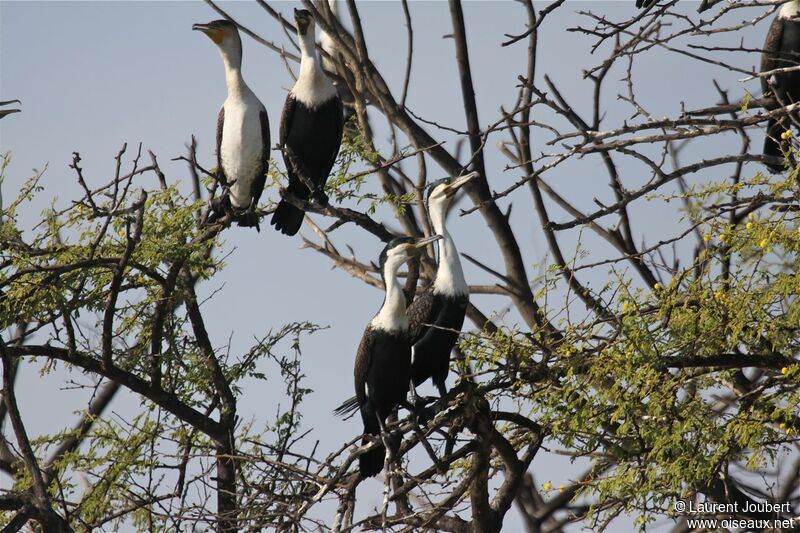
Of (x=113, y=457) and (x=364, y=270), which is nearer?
(x=113, y=457)

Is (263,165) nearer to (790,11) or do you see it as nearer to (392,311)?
(392,311)

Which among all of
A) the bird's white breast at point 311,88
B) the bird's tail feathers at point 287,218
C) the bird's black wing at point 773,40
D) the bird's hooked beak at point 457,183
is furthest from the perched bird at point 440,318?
the bird's black wing at point 773,40

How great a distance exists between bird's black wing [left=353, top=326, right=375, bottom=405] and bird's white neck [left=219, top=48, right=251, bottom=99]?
7.62ft

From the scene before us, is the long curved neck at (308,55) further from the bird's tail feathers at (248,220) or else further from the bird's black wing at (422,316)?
the bird's black wing at (422,316)

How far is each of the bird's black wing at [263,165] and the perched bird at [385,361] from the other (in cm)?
199

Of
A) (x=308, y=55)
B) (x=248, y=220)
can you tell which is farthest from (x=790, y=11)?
(x=248, y=220)

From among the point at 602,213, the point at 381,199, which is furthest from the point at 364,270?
the point at 602,213

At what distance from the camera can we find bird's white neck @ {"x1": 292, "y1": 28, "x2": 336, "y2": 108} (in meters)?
6.21

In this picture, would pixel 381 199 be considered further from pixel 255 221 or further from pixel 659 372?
pixel 659 372

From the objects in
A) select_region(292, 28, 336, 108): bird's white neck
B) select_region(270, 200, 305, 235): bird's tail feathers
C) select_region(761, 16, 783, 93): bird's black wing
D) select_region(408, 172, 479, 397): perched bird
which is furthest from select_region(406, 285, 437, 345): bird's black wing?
select_region(761, 16, 783, 93): bird's black wing

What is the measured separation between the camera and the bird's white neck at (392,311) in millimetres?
4559

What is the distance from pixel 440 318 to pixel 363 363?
409 millimetres

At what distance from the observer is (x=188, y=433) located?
247 inches

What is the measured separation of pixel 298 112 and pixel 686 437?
2.97 metres
